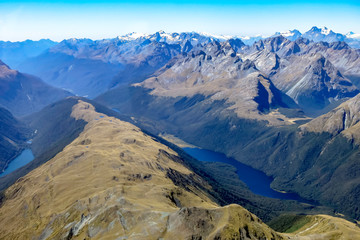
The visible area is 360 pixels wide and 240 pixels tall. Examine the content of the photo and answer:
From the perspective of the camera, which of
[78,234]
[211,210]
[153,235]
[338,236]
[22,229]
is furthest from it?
[22,229]

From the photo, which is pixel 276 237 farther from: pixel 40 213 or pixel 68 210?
pixel 40 213

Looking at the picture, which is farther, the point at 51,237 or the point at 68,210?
the point at 68,210

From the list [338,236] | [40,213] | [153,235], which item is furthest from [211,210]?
[40,213]

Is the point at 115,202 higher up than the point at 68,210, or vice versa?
the point at 115,202

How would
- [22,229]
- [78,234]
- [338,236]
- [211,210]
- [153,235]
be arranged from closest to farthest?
[153,235] → [211,210] → [78,234] → [338,236] → [22,229]

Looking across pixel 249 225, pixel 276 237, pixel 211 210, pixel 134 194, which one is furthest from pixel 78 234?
pixel 276 237

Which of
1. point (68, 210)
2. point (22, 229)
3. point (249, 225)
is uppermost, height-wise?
point (249, 225)

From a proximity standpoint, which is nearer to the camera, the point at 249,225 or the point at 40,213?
the point at 249,225

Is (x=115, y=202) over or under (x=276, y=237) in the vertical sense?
over

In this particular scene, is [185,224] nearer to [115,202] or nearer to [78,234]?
[115,202]
